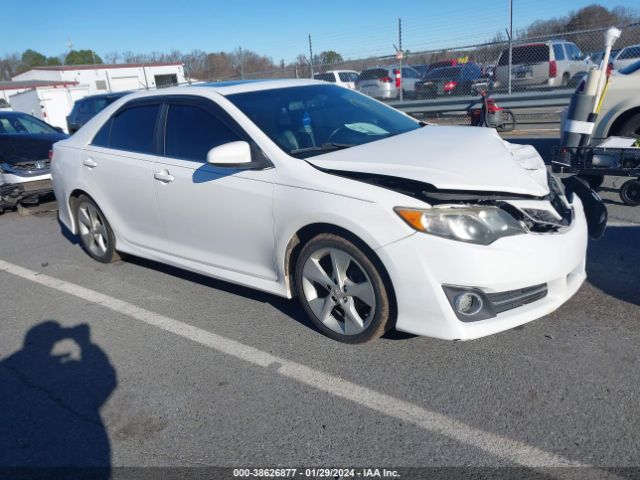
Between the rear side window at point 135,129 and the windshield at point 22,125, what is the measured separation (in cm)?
559

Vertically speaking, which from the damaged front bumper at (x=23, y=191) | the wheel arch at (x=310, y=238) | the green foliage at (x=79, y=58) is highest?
the green foliage at (x=79, y=58)

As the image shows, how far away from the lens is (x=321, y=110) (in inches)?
163

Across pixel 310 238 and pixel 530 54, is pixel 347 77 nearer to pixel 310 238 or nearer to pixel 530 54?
pixel 530 54

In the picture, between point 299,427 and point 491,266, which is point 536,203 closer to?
point 491,266

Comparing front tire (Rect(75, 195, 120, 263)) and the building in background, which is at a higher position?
the building in background

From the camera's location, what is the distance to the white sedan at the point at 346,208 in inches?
114

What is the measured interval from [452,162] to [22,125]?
8988mm

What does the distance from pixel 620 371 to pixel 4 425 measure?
326cm

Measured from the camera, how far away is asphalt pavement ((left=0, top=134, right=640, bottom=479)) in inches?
96.4

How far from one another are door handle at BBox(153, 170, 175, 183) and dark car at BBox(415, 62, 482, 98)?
43.0 ft

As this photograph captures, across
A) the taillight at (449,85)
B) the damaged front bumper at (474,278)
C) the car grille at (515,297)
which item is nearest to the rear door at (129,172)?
the damaged front bumper at (474,278)

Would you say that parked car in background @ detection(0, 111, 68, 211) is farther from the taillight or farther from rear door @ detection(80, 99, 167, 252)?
the taillight

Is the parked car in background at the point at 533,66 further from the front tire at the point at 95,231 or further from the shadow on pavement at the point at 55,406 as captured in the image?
the shadow on pavement at the point at 55,406

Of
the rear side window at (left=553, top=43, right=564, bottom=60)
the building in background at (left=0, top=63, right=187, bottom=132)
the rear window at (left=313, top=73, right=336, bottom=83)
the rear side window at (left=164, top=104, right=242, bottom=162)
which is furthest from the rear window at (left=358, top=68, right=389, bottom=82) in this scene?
the building in background at (left=0, top=63, right=187, bottom=132)
